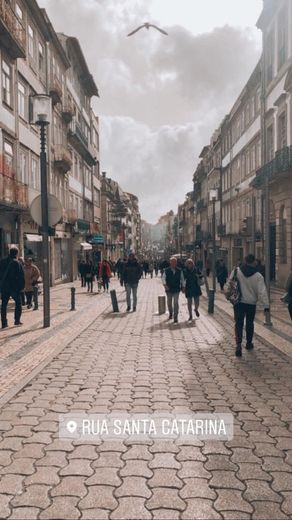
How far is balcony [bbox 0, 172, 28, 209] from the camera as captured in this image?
742 inches

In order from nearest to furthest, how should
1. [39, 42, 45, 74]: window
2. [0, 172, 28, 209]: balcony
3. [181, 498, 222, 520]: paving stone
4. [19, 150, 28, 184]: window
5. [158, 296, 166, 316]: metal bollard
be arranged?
[181, 498, 222, 520]: paving stone < [158, 296, 166, 316]: metal bollard < [0, 172, 28, 209]: balcony < [19, 150, 28, 184]: window < [39, 42, 45, 74]: window

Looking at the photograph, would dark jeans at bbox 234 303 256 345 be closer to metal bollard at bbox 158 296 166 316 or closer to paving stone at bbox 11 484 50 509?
paving stone at bbox 11 484 50 509

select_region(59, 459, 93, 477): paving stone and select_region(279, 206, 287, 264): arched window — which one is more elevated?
select_region(279, 206, 287, 264): arched window

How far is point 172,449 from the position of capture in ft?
15.1

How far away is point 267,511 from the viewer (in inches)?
138

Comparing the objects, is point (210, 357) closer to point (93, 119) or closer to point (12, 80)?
point (12, 80)

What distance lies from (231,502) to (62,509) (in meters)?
1.12

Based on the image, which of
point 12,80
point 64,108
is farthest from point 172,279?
point 64,108

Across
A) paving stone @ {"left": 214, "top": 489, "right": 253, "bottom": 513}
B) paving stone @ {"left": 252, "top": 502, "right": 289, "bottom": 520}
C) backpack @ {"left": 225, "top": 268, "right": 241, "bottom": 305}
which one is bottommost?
paving stone @ {"left": 252, "top": 502, "right": 289, "bottom": 520}

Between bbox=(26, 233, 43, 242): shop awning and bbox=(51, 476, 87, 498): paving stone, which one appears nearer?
bbox=(51, 476, 87, 498): paving stone

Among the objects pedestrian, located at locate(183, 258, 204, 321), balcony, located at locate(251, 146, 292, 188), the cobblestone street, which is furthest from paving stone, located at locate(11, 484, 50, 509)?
balcony, located at locate(251, 146, 292, 188)

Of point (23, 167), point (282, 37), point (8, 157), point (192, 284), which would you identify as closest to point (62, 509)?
point (192, 284)

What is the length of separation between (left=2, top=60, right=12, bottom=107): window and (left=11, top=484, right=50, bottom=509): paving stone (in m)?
19.4

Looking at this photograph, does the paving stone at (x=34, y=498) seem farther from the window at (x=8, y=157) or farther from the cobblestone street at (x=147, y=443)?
the window at (x=8, y=157)
